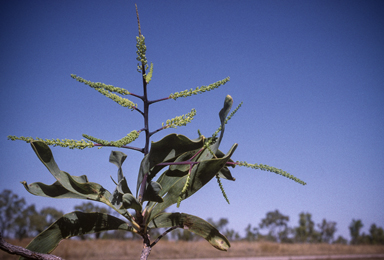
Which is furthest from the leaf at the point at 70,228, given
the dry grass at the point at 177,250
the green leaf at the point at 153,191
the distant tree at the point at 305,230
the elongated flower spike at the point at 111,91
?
the distant tree at the point at 305,230

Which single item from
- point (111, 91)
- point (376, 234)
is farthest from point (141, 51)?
point (376, 234)

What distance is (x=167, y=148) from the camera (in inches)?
31.6

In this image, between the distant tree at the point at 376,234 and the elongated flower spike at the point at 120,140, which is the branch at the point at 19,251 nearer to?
the elongated flower spike at the point at 120,140

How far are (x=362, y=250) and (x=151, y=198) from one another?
27644 millimetres

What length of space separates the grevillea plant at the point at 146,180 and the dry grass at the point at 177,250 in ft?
39.2

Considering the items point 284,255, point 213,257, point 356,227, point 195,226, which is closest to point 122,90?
point 195,226

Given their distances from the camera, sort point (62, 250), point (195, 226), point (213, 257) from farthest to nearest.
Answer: point (213, 257)
point (62, 250)
point (195, 226)

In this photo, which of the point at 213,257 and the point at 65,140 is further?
the point at 213,257

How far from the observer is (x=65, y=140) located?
78 cm

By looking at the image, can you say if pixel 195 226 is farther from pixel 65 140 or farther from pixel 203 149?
pixel 65 140

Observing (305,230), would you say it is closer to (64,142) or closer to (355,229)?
(355,229)

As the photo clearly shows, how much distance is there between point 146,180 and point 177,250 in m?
16.7

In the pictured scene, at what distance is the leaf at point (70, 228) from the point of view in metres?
0.85

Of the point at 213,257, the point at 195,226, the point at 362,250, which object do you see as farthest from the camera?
the point at 362,250
